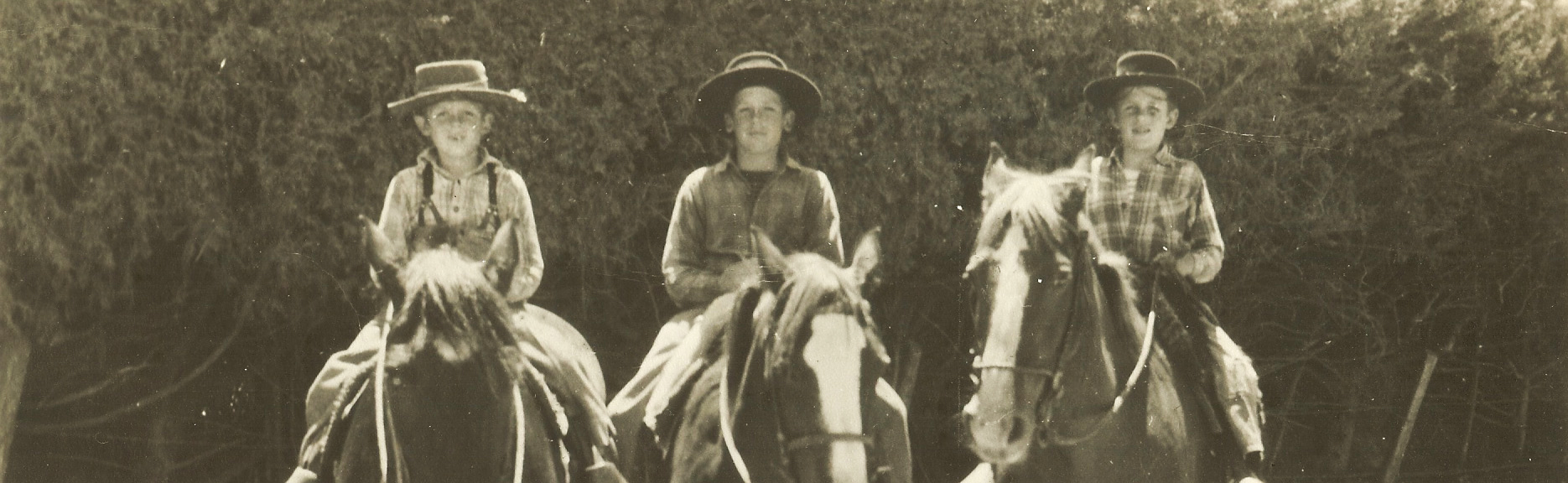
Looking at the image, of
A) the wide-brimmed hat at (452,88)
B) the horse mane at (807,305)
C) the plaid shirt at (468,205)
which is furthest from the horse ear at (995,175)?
the wide-brimmed hat at (452,88)

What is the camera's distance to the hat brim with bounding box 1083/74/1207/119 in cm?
706

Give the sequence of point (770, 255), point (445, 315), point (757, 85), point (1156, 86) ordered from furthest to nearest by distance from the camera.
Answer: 1. point (1156, 86)
2. point (757, 85)
3. point (770, 255)
4. point (445, 315)

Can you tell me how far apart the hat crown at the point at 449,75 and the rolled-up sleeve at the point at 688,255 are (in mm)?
975

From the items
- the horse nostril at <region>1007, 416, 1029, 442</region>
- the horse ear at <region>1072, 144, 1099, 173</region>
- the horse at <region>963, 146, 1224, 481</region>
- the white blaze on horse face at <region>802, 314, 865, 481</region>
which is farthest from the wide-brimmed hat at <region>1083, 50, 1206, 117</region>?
the white blaze on horse face at <region>802, 314, 865, 481</region>

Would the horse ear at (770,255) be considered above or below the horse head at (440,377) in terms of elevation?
above

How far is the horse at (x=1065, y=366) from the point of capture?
598 centimetres

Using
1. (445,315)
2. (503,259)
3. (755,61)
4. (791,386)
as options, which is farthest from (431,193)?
(791,386)

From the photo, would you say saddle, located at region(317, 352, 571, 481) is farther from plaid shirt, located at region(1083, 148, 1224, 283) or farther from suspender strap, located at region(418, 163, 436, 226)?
plaid shirt, located at region(1083, 148, 1224, 283)

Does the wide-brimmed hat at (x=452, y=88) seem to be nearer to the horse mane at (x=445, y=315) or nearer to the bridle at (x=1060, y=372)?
the horse mane at (x=445, y=315)

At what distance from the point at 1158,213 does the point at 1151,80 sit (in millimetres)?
582

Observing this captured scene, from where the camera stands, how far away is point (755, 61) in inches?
278

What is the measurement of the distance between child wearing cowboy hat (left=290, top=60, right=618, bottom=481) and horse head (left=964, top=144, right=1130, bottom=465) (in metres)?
1.61

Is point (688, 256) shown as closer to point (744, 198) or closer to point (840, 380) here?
point (744, 198)

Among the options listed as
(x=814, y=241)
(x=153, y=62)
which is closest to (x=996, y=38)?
(x=814, y=241)
